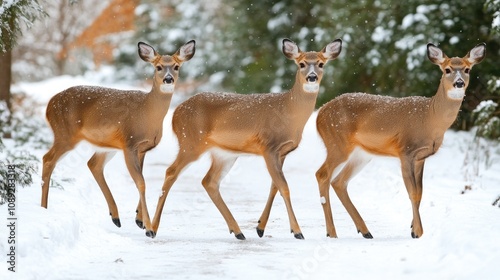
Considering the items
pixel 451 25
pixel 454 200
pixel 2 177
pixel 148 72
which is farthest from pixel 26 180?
pixel 148 72

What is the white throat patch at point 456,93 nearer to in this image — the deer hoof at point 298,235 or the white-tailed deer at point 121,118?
the deer hoof at point 298,235

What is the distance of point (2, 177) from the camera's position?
392 inches

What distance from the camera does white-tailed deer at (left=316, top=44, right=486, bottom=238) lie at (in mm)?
10275

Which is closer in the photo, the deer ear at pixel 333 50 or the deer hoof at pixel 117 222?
the deer ear at pixel 333 50

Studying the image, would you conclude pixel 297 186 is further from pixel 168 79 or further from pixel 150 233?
pixel 150 233

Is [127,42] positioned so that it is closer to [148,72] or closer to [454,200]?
[148,72]

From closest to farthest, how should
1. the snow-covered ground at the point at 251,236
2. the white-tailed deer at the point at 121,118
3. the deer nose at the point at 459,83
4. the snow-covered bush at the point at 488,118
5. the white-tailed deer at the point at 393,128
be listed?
the snow-covered ground at the point at 251,236
the deer nose at the point at 459,83
the white-tailed deer at the point at 393,128
the white-tailed deer at the point at 121,118
the snow-covered bush at the point at 488,118

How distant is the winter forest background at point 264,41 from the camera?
19.5 m

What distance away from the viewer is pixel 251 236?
10.3 meters

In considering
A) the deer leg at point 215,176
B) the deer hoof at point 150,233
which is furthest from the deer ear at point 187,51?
the deer hoof at point 150,233

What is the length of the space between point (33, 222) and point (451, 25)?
1343cm

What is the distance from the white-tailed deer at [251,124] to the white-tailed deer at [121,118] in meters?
0.31

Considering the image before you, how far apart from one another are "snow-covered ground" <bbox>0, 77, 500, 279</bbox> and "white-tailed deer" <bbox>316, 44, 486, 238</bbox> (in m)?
0.35

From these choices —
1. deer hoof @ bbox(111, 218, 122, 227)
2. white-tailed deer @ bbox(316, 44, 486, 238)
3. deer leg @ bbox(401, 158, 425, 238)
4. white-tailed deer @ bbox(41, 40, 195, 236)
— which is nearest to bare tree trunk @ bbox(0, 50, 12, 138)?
white-tailed deer @ bbox(41, 40, 195, 236)
